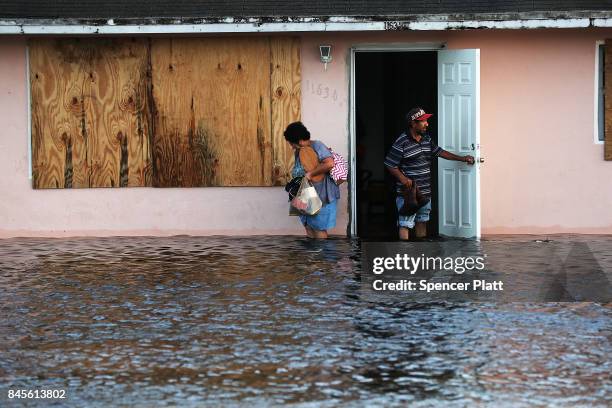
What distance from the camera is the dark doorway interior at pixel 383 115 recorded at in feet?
58.8

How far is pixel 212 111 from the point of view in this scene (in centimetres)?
1598

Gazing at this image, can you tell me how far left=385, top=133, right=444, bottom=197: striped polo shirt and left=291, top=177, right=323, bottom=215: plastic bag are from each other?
0.99 metres

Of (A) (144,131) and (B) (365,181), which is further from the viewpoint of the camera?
(B) (365,181)

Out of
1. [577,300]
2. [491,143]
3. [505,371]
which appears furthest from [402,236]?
[505,371]

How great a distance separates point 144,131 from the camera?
16031 mm

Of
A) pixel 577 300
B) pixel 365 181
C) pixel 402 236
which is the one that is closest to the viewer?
pixel 577 300

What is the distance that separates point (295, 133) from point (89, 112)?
2967 millimetres

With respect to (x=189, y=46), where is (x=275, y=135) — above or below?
below

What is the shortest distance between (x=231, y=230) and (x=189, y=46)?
244cm

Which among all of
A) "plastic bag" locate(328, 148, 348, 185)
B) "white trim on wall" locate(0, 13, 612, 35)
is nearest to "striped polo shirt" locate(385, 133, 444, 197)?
"plastic bag" locate(328, 148, 348, 185)

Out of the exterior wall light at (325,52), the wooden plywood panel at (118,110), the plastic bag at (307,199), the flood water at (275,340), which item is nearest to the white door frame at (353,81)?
the exterior wall light at (325,52)

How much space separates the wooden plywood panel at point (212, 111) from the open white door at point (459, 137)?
2266mm

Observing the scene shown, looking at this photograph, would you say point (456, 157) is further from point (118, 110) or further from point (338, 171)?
point (118, 110)

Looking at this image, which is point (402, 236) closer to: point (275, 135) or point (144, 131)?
point (275, 135)
